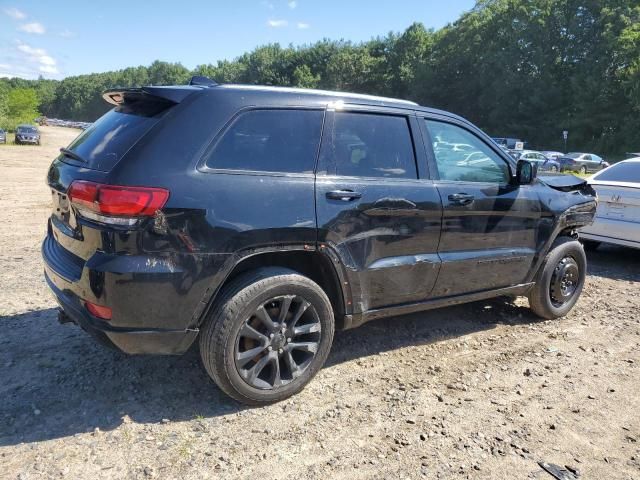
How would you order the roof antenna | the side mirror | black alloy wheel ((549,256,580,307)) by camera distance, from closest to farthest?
the roof antenna
the side mirror
black alloy wheel ((549,256,580,307))

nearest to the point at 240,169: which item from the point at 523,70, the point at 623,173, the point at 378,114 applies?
the point at 378,114

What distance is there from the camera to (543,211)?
4.55 meters

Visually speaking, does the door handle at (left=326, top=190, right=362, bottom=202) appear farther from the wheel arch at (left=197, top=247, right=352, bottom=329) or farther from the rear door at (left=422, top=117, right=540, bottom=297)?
the rear door at (left=422, top=117, right=540, bottom=297)

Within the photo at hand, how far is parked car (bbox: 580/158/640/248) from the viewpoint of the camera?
6.64m

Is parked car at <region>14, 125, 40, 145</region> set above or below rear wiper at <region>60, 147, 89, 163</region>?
below

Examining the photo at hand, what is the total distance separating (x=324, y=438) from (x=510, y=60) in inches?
2584

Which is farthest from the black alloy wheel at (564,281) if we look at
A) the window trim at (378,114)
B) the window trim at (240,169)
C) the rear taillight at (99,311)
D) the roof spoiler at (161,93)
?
the rear taillight at (99,311)

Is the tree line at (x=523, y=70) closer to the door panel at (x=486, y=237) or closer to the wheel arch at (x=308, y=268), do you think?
the door panel at (x=486, y=237)

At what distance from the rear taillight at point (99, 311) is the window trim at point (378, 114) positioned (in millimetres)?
1439

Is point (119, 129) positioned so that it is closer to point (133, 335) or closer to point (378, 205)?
point (133, 335)

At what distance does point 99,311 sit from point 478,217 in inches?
108

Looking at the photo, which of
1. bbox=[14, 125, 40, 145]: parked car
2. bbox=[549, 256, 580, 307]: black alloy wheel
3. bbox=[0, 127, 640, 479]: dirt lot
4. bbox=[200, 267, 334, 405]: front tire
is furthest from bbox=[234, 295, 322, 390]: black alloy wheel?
bbox=[14, 125, 40, 145]: parked car

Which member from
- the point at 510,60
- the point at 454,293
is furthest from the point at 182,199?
the point at 510,60

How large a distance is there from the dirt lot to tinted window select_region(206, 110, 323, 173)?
1465mm
